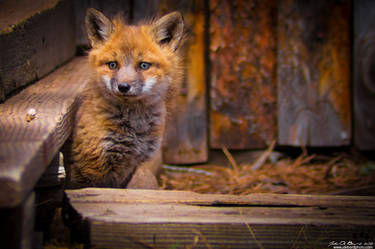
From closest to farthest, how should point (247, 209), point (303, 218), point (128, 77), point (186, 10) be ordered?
point (303, 218)
point (247, 209)
point (128, 77)
point (186, 10)

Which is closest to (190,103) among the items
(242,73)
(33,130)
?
(242,73)

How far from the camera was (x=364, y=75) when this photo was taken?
3.66 metres

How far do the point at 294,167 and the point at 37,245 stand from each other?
3.01m

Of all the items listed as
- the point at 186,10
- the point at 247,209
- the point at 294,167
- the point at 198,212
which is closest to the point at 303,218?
the point at 247,209

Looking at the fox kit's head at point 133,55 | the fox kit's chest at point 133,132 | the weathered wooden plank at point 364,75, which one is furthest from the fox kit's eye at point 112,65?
the weathered wooden plank at point 364,75

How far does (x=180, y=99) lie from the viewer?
3.73m

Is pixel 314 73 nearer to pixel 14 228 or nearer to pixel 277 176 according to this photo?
pixel 277 176

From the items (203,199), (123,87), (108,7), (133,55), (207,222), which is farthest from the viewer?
(108,7)

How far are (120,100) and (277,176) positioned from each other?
6.32 ft

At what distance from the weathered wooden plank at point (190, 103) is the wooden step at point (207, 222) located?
1840mm

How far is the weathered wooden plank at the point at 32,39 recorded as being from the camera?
2.31 m

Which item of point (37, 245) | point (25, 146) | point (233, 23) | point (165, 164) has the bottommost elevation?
point (165, 164)

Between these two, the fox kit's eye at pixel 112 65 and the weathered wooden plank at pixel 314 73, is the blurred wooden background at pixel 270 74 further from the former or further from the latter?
the fox kit's eye at pixel 112 65

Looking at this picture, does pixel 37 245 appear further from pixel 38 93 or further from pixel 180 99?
pixel 180 99
